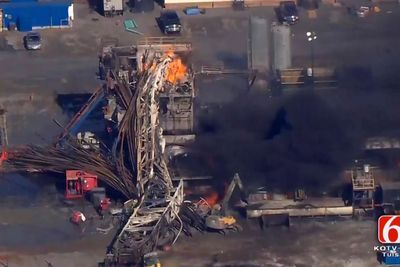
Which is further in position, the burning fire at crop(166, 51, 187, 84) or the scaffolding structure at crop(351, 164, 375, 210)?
the burning fire at crop(166, 51, 187, 84)

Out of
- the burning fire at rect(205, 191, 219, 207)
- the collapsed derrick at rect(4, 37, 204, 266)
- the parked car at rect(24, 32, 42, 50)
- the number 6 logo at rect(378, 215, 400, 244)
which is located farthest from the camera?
the parked car at rect(24, 32, 42, 50)

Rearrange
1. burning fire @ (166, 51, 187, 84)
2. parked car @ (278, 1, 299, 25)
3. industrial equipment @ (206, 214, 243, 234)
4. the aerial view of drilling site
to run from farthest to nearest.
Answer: parked car @ (278, 1, 299, 25)
burning fire @ (166, 51, 187, 84)
industrial equipment @ (206, 214, 243, 234)
the aerial view of drilling site

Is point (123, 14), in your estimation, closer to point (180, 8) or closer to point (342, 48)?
point (180, 8)

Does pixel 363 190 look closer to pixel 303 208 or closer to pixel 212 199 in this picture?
pixel 303 208

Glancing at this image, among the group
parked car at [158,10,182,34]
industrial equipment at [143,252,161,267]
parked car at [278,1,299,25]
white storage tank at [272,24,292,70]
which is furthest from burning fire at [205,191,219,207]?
parked car at [278,1,299,25]

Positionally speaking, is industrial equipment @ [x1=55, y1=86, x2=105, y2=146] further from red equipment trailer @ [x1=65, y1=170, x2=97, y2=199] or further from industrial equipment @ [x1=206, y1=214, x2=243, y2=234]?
industrial equipment @ [x1=206, y1=214, x2=243, y2=234]

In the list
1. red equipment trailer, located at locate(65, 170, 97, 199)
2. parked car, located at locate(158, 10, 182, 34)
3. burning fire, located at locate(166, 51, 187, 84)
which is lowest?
red equipment trailer, located at locate(65, 170, 97, 199)
